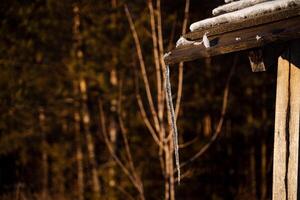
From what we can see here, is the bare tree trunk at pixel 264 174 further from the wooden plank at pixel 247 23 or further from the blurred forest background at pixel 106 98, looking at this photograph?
the wooden plank at pixel 247 23

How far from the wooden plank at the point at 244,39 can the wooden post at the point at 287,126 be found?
308mm

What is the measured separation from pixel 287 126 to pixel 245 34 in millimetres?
606

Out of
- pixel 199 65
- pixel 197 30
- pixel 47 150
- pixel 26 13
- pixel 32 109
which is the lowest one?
pixel 47 150

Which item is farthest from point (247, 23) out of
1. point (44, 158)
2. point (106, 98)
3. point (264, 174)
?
point (44, 158)

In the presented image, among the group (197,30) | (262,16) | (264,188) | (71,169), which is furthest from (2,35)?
(264,188)

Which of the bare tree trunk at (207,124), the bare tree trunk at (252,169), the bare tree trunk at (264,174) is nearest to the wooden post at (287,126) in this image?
the bare tree trunk at (264,174)

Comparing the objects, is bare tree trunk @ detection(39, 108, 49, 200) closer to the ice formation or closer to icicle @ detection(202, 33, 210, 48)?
the ice formation

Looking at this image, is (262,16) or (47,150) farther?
(47,150)

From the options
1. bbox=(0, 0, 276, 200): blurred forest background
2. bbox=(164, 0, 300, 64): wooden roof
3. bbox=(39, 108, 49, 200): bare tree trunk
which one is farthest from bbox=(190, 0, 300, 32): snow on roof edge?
bbox=(39, 108, 49, 200): bare tree trunk

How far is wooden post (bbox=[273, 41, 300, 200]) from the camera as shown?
2.25m

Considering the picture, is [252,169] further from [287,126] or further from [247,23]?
[247,23]

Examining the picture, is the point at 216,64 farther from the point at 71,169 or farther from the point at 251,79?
the point at 71,169

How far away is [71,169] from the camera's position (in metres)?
10.8

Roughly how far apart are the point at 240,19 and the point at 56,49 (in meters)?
7.23
